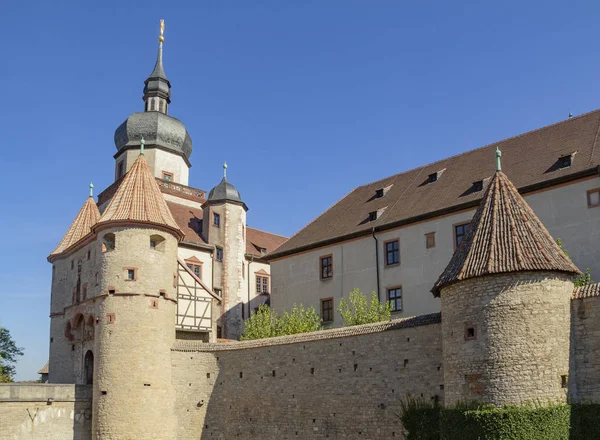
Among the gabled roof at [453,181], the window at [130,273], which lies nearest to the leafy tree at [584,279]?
the gabled roof at [453,181]

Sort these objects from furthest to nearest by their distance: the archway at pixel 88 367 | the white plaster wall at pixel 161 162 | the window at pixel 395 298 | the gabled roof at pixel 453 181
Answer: the white plaster wall at pixel 161 162 < the window at pixel 395 298 < the archway at pixel 88 367 < the gabled roof at pixel 453 181

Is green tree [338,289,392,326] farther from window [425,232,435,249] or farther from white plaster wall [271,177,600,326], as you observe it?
window [425,232,435,249]

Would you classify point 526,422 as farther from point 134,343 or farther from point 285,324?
point 134,343

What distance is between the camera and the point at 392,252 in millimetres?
32469

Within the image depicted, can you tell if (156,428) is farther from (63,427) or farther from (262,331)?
(262,331)

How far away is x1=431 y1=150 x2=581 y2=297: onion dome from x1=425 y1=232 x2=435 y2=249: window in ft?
A: 33.2

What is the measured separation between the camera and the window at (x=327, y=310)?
113ft

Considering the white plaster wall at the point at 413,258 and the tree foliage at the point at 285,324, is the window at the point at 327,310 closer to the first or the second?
the white plaster wall at the point at 413,258

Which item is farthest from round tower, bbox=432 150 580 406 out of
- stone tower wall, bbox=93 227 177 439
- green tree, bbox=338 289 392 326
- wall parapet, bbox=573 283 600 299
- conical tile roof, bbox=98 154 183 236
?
conical tile roof, bbox=98 154 183 236

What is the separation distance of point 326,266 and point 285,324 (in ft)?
14.6

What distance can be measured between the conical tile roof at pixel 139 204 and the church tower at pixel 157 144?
13.3m

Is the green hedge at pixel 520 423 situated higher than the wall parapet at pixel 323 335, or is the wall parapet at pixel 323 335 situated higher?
the wall parapet at pixel 323 335

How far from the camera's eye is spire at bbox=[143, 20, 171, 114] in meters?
48.4

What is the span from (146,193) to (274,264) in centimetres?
957
